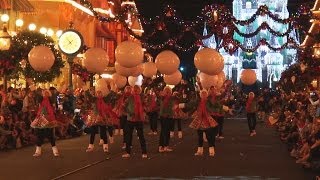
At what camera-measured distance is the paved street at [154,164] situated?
1443 cm

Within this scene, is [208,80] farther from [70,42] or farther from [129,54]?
[129,54]

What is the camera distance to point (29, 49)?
2503 cm

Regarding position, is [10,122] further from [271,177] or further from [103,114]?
[271,177]

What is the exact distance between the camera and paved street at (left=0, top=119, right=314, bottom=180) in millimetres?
14430

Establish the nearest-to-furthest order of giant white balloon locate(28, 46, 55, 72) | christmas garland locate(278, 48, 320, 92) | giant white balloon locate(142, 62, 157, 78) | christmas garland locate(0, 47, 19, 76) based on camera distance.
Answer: giant white balloon locate(28, 46, 55, 72)
christmas garland locate(0, 47, 19, 76)
giant white balloon locate(142, 62, 157, 78)
christmas garland locate(278, 48, 320, 92)

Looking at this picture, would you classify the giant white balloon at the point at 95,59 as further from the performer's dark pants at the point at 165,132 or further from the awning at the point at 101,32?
the awning at the point at 101,32

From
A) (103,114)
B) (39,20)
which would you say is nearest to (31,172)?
(103,114)

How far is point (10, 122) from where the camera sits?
20.8 metres

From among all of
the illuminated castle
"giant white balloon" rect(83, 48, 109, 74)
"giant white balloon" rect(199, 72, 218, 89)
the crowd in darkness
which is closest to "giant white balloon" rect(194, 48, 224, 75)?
the crowd in darkness

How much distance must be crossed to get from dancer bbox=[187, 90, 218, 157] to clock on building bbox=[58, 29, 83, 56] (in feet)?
26.0

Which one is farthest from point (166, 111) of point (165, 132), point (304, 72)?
point (304, 72)

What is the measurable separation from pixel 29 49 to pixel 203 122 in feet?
27.9

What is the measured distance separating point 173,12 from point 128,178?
1475 centimetres

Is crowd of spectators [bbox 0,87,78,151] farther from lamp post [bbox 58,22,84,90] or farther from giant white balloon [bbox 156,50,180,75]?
giant white balloon [bbox 156,50,180,75]
